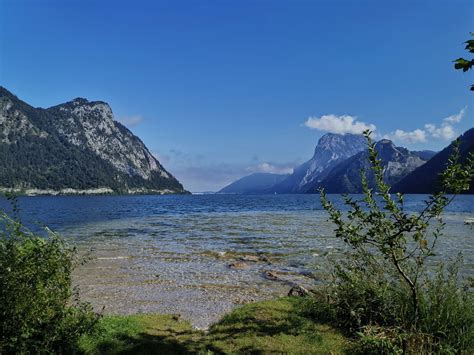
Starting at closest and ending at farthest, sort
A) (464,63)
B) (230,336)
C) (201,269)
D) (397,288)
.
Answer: (464,63), (230,336), (397,288), (201,269)

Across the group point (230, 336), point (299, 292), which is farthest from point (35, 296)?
point (299, 292)

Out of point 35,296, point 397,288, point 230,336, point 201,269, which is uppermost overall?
point 35,296

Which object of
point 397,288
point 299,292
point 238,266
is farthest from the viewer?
point 238,266

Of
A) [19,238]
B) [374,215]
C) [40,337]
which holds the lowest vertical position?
[40,337]

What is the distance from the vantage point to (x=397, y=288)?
9523mm

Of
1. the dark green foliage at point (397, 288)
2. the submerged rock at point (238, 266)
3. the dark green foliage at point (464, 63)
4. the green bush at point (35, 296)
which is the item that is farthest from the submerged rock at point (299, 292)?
the dark green foliage at point (464, 63)

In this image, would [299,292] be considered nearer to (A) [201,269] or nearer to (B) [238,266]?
(B) [238,266]

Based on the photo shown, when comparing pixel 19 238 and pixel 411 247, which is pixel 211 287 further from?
pixel 411 247

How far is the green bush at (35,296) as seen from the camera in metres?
6.94

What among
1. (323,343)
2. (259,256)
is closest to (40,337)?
(323,343)

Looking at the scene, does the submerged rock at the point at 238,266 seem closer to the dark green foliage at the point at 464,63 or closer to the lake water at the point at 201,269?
the lake water at the point at 201,269

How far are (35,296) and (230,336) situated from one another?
4.55 meters

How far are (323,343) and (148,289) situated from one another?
1109 centimetres

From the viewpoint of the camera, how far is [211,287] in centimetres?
1788
